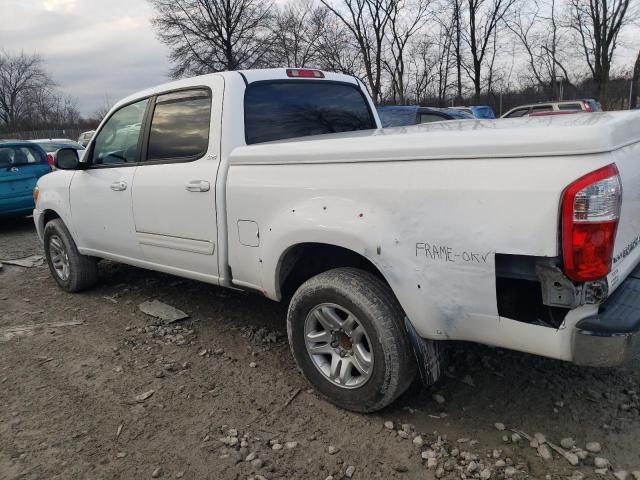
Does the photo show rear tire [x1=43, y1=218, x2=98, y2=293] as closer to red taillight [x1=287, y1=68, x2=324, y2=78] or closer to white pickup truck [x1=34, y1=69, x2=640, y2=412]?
white pickup truck [x1=34, y1=69, x2=640, y2=412]

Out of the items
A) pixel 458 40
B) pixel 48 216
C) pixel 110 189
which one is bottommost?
pixel 48 216

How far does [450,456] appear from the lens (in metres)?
2.44

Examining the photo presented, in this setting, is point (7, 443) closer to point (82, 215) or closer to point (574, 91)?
point (82, 215)

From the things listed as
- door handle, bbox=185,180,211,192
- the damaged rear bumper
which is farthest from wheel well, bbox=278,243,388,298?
the damaged rear bumper

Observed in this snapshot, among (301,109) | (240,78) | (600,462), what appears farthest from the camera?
(301,109)

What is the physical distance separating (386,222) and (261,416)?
1342 millimetres

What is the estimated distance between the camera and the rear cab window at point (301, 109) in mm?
3482

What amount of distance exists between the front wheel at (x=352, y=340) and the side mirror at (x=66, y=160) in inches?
108

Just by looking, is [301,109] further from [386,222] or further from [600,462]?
[600,462]

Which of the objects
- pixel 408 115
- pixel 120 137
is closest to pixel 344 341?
pixel 120 137

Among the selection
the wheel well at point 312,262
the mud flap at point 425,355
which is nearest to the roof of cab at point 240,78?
the wheel well at point 312,262

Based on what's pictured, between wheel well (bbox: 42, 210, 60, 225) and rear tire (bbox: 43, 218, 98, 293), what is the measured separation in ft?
0.42

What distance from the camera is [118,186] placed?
4.08 meters

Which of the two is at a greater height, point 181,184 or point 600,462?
point 181,184
